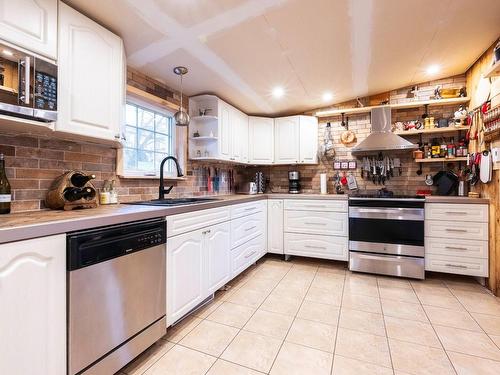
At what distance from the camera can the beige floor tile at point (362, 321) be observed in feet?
5.89

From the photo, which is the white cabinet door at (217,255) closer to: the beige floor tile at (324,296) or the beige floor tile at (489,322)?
the beige floor tile at (324,296)

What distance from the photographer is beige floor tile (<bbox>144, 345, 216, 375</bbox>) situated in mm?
1395

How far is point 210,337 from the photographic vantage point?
170cm

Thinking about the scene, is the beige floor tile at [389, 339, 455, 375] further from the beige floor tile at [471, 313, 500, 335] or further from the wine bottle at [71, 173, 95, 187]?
the wine bottle at [71, 173, 95, 187]

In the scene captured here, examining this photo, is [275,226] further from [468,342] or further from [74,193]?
[74,193]

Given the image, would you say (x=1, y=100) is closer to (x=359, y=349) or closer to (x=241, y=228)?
(x=241, y=228)

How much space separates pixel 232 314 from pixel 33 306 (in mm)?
1349

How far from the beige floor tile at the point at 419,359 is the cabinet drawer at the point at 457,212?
1510 millimetres

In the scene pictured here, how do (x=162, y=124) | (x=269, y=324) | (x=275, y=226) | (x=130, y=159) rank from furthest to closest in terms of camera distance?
(x=275, y=226), (x=162, y=124), (x=130, y=159), (x=269, y=324)

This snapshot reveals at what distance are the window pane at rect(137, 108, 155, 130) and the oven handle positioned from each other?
238 centimetres

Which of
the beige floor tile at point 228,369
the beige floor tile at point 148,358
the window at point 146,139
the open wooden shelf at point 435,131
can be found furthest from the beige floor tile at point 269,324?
the open wooden shelf at point 435,131

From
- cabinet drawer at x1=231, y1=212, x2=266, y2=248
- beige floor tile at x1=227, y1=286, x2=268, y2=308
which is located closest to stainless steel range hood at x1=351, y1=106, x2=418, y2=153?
cabinet drawer at x1=231, y1=212, x2=266, y2=248

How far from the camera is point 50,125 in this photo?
135cm

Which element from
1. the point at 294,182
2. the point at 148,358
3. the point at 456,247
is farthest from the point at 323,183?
the point at 148,358
